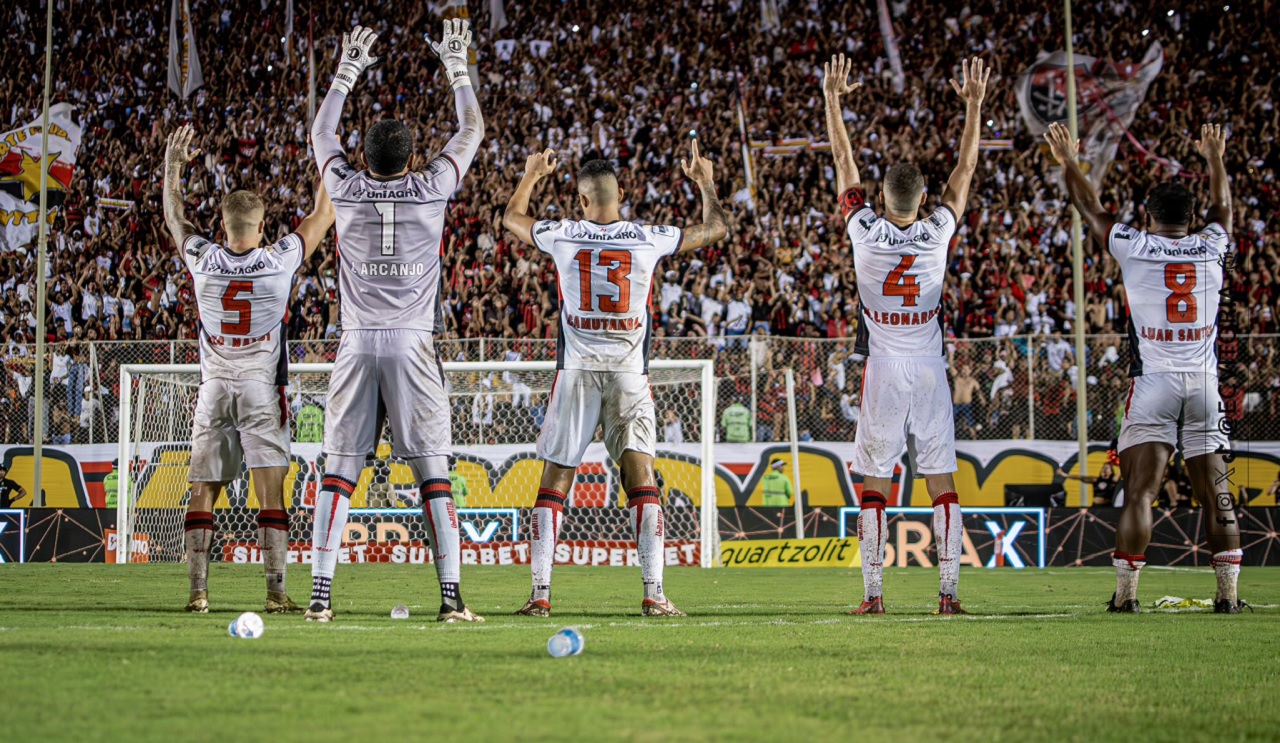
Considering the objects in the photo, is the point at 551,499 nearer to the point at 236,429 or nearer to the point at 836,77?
the point at 236,429

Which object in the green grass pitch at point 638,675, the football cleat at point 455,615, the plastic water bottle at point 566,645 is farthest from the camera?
the football cleat at point 455,615

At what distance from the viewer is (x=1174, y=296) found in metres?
8.34

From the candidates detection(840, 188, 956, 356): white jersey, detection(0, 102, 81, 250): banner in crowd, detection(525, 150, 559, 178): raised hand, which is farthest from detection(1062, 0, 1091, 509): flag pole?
detection(0, 102, 81, 250): banner in crowd

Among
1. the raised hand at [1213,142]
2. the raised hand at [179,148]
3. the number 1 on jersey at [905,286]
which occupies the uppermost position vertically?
the raised hand at [1213,142]

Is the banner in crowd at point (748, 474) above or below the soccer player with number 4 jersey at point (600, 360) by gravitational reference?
below

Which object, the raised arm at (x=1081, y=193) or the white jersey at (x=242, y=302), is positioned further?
the raised arm at (x=1081, y=193)

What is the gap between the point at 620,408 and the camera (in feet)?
25.4

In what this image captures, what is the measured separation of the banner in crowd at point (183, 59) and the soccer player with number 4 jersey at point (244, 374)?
2307 cm

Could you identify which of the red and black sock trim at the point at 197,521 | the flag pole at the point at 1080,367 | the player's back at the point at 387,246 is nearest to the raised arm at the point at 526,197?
the player's back at the point at 387,246

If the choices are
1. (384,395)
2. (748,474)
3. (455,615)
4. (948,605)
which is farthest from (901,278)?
(748,474)

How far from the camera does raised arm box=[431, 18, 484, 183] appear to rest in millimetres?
7469

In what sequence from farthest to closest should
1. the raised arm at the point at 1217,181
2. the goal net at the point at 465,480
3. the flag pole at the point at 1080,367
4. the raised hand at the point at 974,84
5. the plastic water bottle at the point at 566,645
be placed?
the flag pole at the point at 1080,367, the goal net at the point at 465,480, the raised arm at the point at 1217,181, the raised hand at the point at 974,84, the plastic water bottle at the point at 566,645

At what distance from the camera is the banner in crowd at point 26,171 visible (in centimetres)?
2386

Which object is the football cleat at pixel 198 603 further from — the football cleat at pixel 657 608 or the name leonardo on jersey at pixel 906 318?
the name leonardo on jersey at pixel 906 318
